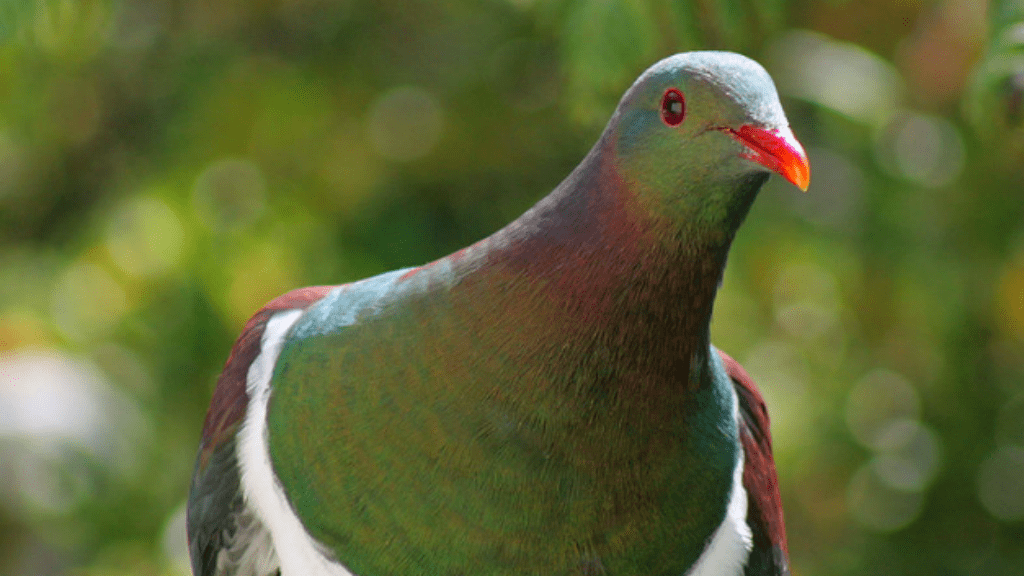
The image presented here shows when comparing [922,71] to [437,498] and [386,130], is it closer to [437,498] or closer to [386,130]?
[386,130]

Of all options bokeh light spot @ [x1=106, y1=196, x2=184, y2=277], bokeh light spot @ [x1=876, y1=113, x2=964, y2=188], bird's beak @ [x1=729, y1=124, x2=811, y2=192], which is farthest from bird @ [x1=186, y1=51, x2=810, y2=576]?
bokeh light spot @ [x1=876, y1=113, x2=964, y2=188]

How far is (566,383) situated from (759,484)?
0.51m

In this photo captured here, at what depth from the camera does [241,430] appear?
1.93 m

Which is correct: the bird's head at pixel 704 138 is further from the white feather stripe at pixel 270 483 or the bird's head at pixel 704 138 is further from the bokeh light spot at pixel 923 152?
the bokeh light spot at pixel 923 152

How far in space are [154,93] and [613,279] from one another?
3.38 meters

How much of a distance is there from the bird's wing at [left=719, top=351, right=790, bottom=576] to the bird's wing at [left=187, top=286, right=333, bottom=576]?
71cm

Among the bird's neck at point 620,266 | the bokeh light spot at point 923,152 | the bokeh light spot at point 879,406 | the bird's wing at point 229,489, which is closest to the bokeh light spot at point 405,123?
the bokeh light spot at point 923,152

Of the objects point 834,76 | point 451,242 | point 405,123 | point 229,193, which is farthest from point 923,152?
point 229,193

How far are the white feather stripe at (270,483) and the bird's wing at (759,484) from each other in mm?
624

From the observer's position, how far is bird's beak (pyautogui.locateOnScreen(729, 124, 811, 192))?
4.47 feet

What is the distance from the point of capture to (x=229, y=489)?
1.96 meters

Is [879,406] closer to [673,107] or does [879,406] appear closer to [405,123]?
[405,123]

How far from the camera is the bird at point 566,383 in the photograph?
57.8 inches

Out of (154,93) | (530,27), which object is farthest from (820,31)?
(154,93)
